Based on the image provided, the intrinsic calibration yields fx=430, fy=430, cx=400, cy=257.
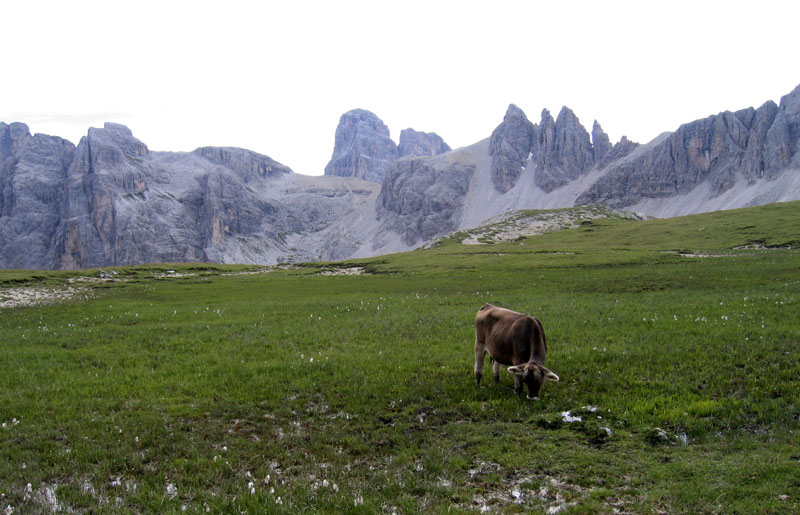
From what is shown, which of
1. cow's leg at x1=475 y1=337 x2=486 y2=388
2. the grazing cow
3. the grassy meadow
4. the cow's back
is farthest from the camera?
cow's leg at x1=475 y1=337 x2=486 y2=388

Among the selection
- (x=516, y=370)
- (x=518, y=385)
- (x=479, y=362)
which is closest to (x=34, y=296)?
(x=479, y=362)

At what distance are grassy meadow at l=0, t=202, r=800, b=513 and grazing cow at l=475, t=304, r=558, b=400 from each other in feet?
2.29

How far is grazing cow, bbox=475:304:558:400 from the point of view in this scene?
13.6 m

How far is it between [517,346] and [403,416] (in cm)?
449

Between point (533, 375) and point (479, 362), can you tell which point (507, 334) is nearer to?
point (479, 362)

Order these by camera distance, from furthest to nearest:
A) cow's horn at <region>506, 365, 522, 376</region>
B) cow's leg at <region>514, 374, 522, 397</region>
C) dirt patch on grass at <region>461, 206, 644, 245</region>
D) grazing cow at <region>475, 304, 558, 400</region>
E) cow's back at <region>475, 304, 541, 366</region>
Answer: dirt patch on grass at <region>461, 206, 644, 245</region>
cow's back at <region>475, 304, 541, 366</region>
cow's leg at <region>514, 374, 522, 397</region>
grazing cow at <region>475, 304, 558, 400</region>
cow's horn at <region>506, 365, 522, 376</region>

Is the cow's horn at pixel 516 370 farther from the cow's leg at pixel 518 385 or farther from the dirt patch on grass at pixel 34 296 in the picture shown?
the dirt patch on grass at pixel 34 296

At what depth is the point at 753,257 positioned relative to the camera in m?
50.1

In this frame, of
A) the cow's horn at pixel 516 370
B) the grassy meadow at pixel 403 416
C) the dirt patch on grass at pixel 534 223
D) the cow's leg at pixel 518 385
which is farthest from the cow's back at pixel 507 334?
the dirt patch on grass at pixel 534 223

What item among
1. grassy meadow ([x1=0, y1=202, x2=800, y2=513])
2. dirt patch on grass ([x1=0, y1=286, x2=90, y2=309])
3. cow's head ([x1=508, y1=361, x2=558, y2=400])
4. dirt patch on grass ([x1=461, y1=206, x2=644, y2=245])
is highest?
dirt patch on grass ([x1=461, y1=206, x2=644, y2=245])

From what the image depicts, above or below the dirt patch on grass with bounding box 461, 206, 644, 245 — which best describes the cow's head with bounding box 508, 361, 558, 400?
below

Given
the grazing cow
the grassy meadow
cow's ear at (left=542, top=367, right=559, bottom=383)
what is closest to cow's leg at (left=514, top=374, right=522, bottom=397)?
the grazing cow

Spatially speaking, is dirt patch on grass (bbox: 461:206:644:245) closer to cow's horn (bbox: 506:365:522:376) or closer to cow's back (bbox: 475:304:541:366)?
cow's back (bbox: 475:304:541:366)

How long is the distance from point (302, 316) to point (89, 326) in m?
13.2
